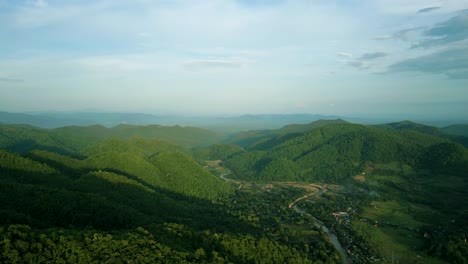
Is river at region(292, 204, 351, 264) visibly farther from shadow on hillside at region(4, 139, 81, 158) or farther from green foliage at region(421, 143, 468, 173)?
shadow on hillside at region(4, 139, 81, 158)

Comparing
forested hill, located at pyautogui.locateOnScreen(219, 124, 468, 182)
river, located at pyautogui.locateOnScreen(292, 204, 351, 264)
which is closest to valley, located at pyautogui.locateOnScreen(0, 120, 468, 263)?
river, located at pyautogui.locateOnScreen(292, 204, 351, 264)

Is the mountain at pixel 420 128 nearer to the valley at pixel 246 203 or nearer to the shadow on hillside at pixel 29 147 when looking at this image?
the valley at pixel 246 203

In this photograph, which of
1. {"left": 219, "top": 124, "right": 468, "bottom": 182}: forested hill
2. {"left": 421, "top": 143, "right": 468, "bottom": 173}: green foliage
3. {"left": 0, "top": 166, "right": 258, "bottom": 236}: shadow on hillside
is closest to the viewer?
{"left": 0, "top": 166, "right": 258, "bottom": 236}: shadow on hillside

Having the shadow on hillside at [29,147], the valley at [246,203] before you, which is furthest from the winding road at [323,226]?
the shadow on hillside at [29,147]

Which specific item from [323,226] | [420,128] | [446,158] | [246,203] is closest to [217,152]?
[246,203]

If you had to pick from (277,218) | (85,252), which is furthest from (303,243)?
(85,252)

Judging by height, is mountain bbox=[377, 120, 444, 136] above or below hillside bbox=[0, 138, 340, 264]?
above

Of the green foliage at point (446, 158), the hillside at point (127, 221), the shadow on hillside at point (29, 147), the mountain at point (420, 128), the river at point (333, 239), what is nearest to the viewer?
the hillside at point (127, 221)

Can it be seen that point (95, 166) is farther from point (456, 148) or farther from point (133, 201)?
point (456, 148)
